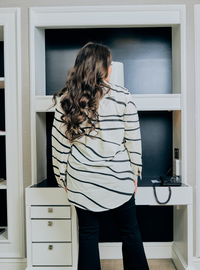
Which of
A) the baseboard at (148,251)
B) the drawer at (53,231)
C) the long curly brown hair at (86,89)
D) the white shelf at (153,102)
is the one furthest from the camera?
the baseboard at (148,251)

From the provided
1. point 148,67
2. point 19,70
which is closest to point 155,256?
point 148,67

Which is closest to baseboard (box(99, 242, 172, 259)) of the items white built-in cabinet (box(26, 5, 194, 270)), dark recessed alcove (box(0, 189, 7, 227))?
white built-in cabinet (box(26, 5, 194, 270))

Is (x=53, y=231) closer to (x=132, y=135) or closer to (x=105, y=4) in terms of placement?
(x=132, y=135)

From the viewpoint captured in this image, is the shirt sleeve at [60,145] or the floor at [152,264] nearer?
the shirt sleeve at [60,145]

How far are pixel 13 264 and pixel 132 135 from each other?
1.53m

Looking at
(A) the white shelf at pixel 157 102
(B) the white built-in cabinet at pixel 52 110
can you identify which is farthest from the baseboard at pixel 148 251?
(A) the white shelf at pixel 157 102

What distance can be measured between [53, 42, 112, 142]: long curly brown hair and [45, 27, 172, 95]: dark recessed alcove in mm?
942

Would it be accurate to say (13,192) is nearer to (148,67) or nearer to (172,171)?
(172,171)

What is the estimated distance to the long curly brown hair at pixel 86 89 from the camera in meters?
1.17

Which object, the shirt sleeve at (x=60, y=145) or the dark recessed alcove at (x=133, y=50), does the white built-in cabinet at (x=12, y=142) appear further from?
the shirt sleeve at (x=60, y=145)

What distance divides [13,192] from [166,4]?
1999 millimetres

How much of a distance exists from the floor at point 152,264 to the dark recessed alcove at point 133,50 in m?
1.56

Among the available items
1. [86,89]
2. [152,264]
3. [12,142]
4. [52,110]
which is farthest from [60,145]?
[152,264]

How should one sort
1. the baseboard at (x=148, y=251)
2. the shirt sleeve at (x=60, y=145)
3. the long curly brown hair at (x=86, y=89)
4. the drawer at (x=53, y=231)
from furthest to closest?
the baseboard at (x=148, y=251) < the drawer at (x=53, y=231) < the shirt sleeve at (x=60, y=145) < the long curly brown hair at (x=86, y=89)
